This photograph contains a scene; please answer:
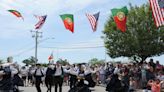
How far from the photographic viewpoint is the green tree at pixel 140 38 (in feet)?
173

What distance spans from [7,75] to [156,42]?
133ft

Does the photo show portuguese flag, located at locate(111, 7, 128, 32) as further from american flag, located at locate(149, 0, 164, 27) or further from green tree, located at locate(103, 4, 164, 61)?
green tree, located at locate(103, 4, 164, 61)

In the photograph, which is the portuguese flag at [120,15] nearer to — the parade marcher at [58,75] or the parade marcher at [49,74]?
the parade marcher at [58,75]

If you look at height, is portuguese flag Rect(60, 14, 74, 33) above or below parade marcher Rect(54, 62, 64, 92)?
above

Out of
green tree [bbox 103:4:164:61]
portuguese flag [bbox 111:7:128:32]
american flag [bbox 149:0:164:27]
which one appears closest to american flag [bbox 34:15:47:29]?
portuguese flag [bbox 111:7:128:32]

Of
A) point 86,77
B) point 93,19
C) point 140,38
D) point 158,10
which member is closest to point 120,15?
point 93,19

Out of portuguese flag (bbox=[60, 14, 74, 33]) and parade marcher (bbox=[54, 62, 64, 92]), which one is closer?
parade marcher (bbox=[54, 62, 64, 92])

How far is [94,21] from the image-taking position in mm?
26609

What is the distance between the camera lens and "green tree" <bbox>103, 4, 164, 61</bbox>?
52.8 m

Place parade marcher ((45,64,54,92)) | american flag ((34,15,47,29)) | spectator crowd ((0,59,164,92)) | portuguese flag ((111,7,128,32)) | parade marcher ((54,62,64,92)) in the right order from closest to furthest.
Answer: spectator crowd ((0,59,164,92))
parade marcher ((54,62,64,92))
parade marcher ((45,64,54,92))
portuguese flag ((111,7,128,32))
american flag ((34,15,47,29))

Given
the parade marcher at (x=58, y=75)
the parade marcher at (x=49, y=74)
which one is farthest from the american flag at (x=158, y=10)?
the parade marcher at (x=49, y=74)

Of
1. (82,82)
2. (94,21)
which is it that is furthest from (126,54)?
(82,82)

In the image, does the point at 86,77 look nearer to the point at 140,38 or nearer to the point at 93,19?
the point at 93,19

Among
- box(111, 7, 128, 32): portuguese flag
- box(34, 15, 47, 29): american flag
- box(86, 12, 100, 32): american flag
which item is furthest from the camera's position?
box(34, 15, 47, 29): american flag
